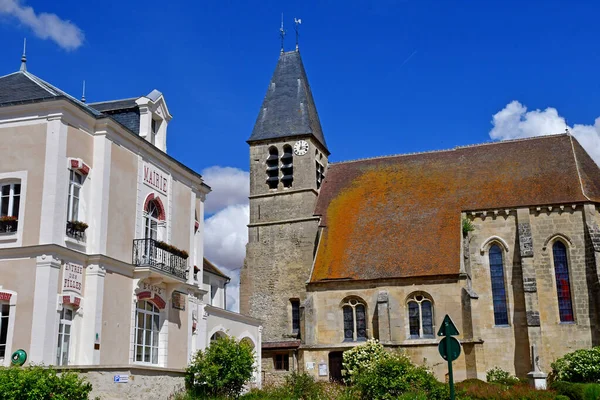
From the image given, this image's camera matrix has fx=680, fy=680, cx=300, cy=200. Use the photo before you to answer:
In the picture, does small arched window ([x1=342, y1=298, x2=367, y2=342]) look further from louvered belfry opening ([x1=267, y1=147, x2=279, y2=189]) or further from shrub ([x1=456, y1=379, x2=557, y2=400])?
shrub ([x1=456, y1=379, x2=557, y2=400])

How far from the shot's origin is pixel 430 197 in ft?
118

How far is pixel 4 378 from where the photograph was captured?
13820 mm

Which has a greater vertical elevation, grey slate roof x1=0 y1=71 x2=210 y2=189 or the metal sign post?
grey slate roof x1=0 y1=71 x2=210 y2=189

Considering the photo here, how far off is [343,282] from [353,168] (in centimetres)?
901

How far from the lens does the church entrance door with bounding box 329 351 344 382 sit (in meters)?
32.3

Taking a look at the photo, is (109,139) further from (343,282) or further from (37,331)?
(343,282)

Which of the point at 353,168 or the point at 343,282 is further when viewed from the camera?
the point at 353,168

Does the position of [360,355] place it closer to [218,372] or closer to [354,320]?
[354,320]

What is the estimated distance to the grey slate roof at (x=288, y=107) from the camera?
3959 centimetres

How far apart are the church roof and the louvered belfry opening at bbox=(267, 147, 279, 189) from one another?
2784 millimetres

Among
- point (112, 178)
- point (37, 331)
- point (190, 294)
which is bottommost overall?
point (37, 331)

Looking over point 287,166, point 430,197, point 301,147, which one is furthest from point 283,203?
point 430,197

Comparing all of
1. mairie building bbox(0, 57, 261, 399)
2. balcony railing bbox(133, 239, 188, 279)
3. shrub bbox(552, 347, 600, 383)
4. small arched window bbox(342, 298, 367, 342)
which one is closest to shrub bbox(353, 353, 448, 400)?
mairie building bbox(0, 57, 261, 399)

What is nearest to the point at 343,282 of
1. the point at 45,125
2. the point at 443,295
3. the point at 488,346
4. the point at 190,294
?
the point at 443,295
